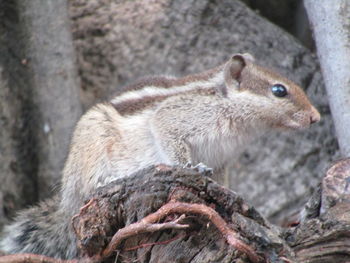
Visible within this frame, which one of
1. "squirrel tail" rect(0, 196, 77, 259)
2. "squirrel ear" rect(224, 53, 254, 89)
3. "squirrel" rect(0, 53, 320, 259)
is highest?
"squirrel ear" rect(224, 53, 254, 89)

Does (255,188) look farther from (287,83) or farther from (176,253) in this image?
(176,253)

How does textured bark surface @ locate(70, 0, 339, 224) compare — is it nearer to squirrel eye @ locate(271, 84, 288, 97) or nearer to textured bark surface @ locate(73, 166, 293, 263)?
squirrel eye @ locate(271, 84, 288, 97)

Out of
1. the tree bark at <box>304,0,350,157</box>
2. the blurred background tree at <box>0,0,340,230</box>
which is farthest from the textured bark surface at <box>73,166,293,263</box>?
the blurred background tree at <box>0,0,340,230</box>

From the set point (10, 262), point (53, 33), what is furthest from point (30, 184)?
point (10, 262)

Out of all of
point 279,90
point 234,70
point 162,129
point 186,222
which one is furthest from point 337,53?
point 186,222

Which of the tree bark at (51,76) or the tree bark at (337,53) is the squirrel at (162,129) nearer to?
the tree bark at (337,53)

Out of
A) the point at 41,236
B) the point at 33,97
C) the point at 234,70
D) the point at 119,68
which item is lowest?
the point at 41,236

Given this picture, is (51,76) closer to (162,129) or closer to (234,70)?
(162,129)
